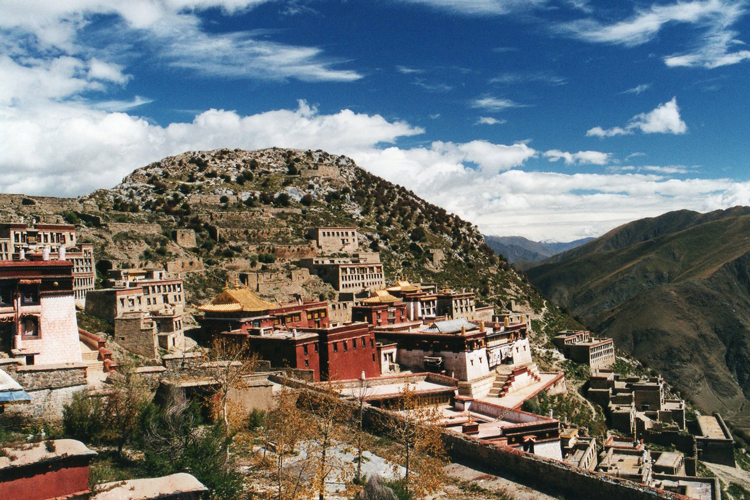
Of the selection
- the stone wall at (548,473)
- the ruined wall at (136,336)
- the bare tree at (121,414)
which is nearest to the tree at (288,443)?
the bare tree at (121,414)

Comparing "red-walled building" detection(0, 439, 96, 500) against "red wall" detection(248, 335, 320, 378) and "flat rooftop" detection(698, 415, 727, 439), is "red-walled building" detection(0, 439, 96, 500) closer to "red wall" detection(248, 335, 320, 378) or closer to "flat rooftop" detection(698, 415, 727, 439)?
"red wall" detection(248, 335, 320, 378)

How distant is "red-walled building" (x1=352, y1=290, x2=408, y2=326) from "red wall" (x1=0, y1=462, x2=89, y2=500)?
112 feet

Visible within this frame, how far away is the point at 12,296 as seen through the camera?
2134 centimetres

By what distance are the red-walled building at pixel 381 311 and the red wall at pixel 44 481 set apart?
34.2 m

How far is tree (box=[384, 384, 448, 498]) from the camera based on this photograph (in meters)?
15.5

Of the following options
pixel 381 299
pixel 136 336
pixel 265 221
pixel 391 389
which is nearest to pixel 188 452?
pixel 391 389

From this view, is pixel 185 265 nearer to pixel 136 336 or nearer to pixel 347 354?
pixel 136 336

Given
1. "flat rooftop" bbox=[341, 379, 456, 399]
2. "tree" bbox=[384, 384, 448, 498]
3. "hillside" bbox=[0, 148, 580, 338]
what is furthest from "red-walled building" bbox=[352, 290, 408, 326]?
"tree" bbox=[384, 384, 448, 498]

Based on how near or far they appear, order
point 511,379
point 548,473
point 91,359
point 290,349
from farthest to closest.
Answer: point 511,379
point 290,349
point 91,359
point 548,473

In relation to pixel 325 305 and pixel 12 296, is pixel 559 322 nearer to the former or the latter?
pixel 325 305

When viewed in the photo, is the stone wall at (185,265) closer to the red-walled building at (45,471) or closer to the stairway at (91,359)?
the stairway at (91,359)

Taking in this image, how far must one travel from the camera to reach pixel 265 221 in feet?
274

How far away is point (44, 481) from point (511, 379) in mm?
34967

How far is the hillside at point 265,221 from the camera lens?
61.1 metres
